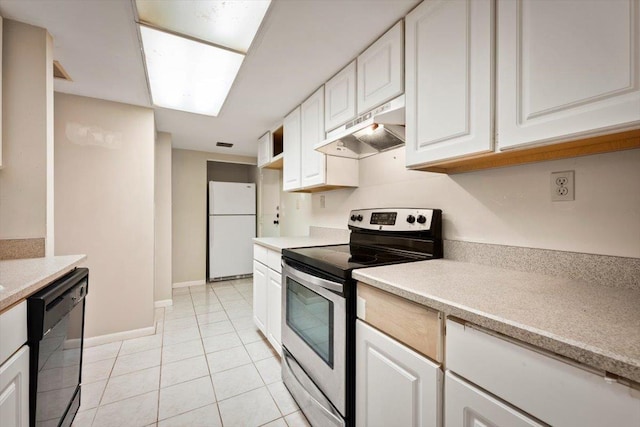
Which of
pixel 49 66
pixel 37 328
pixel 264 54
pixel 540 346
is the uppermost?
pixel 264 54

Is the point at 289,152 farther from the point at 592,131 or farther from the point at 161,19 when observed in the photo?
the point at 592,131

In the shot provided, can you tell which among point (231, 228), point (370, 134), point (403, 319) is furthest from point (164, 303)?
point (403, 319)

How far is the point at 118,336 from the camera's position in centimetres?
243

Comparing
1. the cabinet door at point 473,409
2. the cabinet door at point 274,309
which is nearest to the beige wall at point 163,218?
the cabinet door at point 274,309

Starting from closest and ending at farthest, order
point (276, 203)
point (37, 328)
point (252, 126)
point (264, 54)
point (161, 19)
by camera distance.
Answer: point (37, 328) < point (161, 19) < point (264, 54) < point (252, 126) < point (276, 203)

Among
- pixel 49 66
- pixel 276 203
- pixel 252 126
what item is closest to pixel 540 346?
pixel 49 66

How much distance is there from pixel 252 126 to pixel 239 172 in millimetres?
2509

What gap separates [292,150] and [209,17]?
1275 millimetres

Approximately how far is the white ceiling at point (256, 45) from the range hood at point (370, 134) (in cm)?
43

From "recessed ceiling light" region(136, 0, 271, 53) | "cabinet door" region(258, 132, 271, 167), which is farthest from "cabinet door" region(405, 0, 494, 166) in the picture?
"cabinet door" region(258, 132, 271, 167)

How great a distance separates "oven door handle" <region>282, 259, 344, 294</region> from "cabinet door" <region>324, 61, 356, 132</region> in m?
1.04

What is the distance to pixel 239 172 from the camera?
538cm

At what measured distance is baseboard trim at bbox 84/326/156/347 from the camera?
2333 millimetres

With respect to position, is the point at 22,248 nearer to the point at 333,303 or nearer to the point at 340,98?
the point at 333,303
